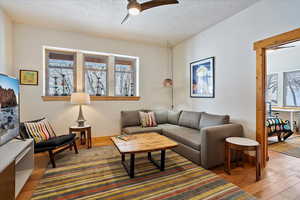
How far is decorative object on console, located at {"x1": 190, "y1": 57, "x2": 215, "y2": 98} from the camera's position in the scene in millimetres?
3342

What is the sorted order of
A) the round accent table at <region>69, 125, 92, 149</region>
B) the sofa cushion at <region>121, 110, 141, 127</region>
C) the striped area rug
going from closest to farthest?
the striped area rug, the round accent table at <region>69, 125, 92, 149</region>, the sofa cushion at <region>121, 110, 141, 127</region>

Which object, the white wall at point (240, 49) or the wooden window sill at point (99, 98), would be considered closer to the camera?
the white wall at point (240, 49)

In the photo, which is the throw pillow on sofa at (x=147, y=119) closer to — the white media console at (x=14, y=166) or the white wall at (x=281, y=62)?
the white media console at (x=14, y=166)

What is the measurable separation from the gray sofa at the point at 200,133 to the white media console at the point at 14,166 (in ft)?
5.89

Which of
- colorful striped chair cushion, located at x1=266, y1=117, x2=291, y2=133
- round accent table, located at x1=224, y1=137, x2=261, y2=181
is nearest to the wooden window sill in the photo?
round accent table, located at x1=224, y1=137, x2=261, y2=181

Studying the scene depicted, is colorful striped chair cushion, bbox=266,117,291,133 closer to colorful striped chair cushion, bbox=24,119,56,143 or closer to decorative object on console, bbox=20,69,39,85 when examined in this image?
colorful striped chair cushion, bbox=24,119,56,143

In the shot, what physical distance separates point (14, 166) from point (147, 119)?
8.52ft

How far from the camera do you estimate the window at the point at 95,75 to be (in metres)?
3.91

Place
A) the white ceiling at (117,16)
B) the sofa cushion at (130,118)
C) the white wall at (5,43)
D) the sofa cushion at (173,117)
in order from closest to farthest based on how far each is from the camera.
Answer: the white ceiling at (117,16)
the white wall at (5,43)
the sofa cushion at (130,118)
the sofa cushion at (173,117)

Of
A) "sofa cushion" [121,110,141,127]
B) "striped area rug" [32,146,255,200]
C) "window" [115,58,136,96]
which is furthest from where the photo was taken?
"window" [115,58,136,96]

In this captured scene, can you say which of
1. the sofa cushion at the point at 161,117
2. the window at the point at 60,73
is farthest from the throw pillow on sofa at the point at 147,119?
the window at the point at 60,73

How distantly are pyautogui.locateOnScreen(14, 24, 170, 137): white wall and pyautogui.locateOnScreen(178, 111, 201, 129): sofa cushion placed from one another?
115cm

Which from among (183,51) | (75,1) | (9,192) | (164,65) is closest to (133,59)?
(164,65)

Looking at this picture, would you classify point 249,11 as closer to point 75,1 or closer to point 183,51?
point 183,51
